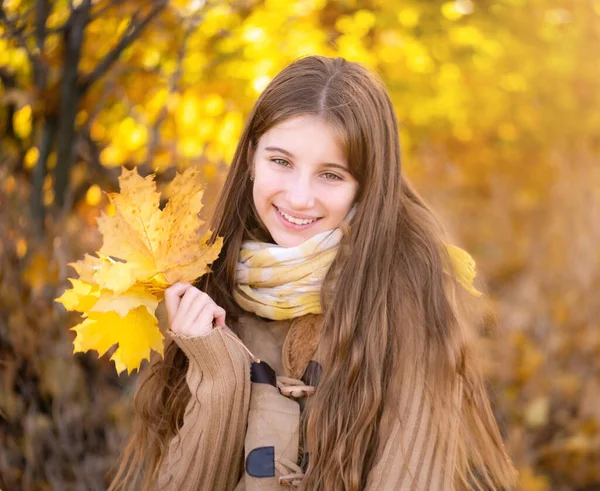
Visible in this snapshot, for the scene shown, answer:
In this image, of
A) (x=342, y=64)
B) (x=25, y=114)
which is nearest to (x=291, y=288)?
(x=342, y=64)

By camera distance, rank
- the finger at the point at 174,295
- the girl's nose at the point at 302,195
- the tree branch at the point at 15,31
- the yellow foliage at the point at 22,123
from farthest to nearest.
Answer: the yellow foliage at the point at 22,123 < the tree branch at the point at 15,31 < the girl's nose at the point at 302,195 < the finger at the point at 174,295

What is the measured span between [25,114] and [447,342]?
2129mm

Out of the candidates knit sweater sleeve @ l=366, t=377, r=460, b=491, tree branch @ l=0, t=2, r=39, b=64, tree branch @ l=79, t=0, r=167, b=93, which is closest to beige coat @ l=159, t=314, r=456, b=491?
knit sweater sleeve @ l=366, t=377, r=460, b=491

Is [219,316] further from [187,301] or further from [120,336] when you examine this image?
[120,336]

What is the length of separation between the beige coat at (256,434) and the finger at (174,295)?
67mm

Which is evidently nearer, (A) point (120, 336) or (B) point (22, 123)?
(A) point (120, 336)

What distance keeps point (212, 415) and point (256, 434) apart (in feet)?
0.38

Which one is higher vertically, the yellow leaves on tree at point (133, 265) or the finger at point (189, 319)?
the yellow leaves on tree at point (133, 265)

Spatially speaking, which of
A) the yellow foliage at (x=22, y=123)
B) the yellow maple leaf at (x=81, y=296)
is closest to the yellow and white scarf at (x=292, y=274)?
the yellow maple leaf at (x=81, y=296)

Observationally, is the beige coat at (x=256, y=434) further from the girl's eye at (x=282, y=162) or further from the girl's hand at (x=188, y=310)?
the girl's eye at (x=282, y=162)

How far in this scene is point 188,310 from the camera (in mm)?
1920

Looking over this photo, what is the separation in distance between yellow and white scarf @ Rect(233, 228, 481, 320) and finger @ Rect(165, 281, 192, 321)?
0.91 feet

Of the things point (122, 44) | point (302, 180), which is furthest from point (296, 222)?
point (122, 44)

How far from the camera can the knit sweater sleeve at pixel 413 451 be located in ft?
6.36
